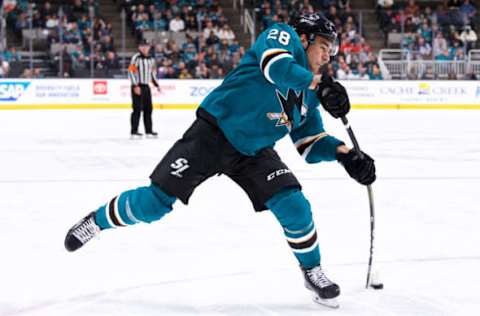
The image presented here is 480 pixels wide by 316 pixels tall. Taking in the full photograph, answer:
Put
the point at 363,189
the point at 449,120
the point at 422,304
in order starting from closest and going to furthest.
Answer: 1. the point at 422,304
2. the point at 363,189
3. the point at 449,120

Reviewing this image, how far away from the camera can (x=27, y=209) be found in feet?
17.3

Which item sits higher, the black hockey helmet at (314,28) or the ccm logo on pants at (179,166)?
the black hockey helmet at (314,28)

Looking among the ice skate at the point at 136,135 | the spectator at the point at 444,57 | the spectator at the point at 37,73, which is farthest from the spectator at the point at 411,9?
the ice skate at the point at 136,135

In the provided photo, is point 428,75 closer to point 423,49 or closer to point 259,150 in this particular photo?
point 423,49

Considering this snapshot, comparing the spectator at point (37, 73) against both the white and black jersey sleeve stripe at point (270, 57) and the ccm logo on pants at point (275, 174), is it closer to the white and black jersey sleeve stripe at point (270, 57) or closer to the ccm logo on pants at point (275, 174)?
the ccm logo on pants at point (275, 174)

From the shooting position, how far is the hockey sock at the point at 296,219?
3.03m

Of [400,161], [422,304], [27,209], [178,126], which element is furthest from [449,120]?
[422,304]

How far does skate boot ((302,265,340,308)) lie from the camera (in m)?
3.04

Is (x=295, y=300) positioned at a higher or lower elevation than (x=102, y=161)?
higher

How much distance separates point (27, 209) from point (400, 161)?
4087 mm

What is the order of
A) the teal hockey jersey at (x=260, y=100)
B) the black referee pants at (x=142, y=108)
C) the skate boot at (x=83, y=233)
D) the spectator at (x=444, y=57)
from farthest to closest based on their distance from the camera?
the spectator at (x=444, y=57)
the black referee pants at (x=142, y=108)
the skate boot at (x=83, y=233)
the teal hockey jersey at (x=260, y=100)

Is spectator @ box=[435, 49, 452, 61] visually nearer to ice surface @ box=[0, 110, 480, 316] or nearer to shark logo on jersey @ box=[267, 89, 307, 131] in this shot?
ice surface @ box=[0, 110, 480, 316]

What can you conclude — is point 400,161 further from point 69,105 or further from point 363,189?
point 69,105

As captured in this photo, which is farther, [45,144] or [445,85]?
[445,85]
